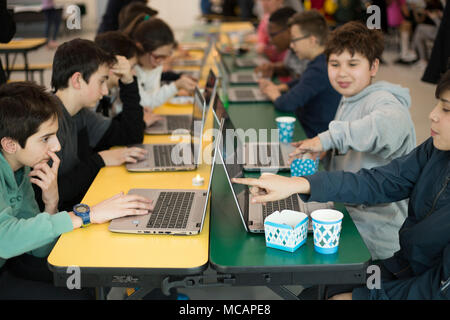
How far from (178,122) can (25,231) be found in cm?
136

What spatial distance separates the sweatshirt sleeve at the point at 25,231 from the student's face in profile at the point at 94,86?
76 centimetres

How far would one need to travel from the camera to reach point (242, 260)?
Answer: 4.71 feet

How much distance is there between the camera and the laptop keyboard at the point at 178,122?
8.84 ft

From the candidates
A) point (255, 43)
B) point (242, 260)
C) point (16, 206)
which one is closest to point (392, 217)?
point (242, 260)

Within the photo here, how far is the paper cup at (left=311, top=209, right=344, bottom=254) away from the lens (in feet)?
4.64

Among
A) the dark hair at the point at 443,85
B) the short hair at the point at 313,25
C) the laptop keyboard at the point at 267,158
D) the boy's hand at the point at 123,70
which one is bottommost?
the laptop keyboard at the point at 267,158

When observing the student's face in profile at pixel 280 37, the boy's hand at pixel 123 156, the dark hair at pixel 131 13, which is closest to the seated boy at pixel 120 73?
the boy's hand at pixel 123 156

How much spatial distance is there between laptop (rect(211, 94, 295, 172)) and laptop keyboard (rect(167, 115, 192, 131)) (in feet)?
1.46

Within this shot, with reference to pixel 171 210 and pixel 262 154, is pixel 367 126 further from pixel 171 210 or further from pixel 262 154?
pixel 171 210

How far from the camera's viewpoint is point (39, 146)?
1.71 meters

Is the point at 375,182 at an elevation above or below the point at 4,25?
below

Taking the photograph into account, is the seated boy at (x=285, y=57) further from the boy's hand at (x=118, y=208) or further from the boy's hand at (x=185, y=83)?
the boy's hand at (x=118, y=208)

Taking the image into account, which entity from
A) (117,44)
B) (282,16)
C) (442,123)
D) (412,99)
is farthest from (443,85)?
(412,99)
